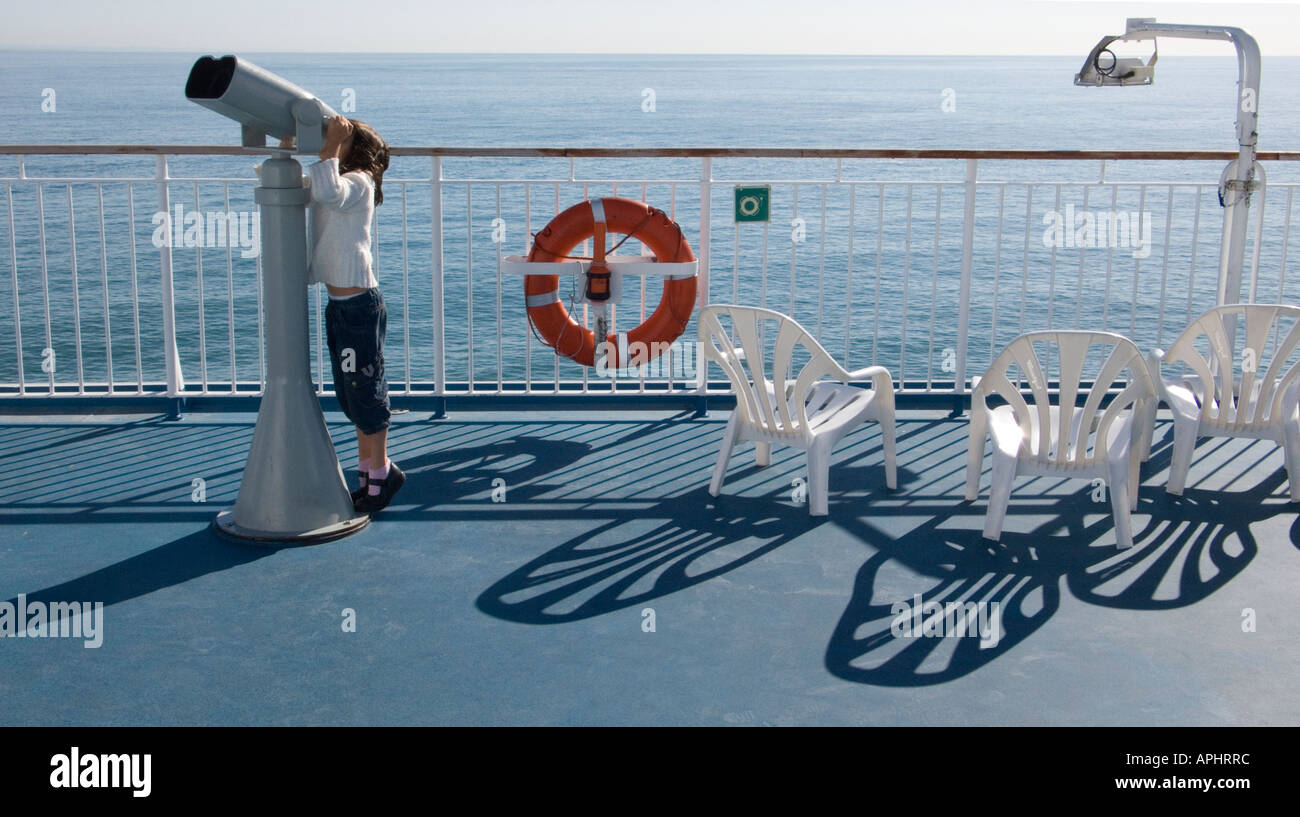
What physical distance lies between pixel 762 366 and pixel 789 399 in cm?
34

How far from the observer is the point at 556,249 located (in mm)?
4750

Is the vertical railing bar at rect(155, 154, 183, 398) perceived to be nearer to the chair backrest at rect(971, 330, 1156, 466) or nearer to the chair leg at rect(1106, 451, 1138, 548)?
the chair backrest at rect(971, 330, 1156, 466)

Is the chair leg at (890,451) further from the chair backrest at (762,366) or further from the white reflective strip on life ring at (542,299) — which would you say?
the white reflective strip on life ring at (542,299)

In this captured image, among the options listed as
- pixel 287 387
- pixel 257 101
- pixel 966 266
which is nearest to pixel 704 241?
pixel 966 266

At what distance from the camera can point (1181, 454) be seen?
13.3ft

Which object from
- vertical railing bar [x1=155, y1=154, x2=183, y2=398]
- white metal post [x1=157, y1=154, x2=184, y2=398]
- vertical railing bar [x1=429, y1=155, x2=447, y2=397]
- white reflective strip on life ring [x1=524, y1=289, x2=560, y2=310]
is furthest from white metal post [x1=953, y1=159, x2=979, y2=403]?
white metal post [x1=157, y1=154, x2=184, y2=398]

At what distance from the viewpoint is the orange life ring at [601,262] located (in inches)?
186

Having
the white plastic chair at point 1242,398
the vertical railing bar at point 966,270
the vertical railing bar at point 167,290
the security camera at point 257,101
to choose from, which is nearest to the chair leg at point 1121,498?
the white plastic chair at point 1242,398

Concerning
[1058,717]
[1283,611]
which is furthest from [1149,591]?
[1058,717]

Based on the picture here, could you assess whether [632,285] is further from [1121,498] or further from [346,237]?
[1121,498]

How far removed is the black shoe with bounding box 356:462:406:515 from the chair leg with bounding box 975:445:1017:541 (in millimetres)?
1806

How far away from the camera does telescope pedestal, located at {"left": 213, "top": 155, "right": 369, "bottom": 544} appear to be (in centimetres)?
357

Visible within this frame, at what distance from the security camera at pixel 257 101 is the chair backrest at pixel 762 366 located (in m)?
1.32

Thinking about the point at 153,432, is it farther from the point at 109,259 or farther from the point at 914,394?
the point at 109,259
